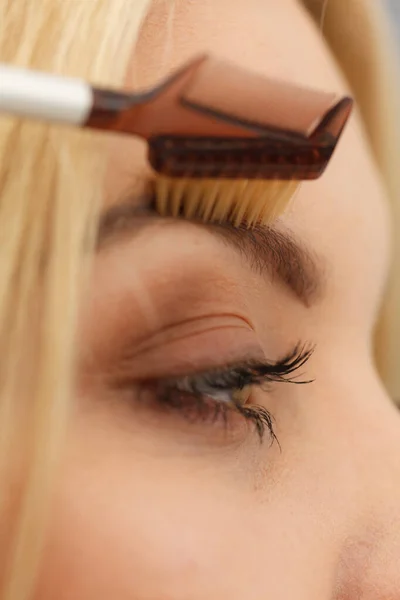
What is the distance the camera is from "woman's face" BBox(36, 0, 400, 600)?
386mm

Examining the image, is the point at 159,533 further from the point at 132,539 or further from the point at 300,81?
the point at 300,81

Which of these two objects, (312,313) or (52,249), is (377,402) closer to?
(312,313)

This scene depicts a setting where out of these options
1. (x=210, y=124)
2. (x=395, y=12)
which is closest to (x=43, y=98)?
(x=210, y=124)

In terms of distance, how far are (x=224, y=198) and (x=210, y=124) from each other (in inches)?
2.1

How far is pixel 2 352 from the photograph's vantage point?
371 millimetres

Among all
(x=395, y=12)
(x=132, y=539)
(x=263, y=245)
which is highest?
(x=395, y=12)

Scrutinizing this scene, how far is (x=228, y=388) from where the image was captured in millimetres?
471

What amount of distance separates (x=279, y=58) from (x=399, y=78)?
57 centimetres

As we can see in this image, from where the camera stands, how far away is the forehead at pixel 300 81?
44 centimetres

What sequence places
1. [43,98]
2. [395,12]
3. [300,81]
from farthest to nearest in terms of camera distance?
[395,12], [300,81], [43,98]

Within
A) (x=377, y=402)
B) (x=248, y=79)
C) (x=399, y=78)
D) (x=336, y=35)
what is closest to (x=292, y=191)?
(x=248, y=79)

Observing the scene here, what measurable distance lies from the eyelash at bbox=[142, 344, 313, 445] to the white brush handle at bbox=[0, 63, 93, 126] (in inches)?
6.9

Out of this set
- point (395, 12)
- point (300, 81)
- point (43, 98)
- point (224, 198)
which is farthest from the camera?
point (395, 12)

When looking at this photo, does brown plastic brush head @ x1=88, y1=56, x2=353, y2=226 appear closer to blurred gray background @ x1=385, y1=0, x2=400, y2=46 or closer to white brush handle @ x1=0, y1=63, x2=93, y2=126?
white brush handle @ x1=0, y1=63, x2=93, y2=126
